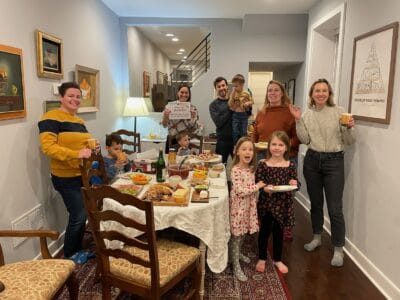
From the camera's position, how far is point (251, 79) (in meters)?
7.09

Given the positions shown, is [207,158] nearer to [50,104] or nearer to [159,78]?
[50,104]

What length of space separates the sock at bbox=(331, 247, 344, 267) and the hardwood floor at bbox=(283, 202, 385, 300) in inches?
1.6

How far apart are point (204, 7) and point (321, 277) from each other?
3703 mm

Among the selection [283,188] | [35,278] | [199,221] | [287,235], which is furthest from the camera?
[287,235]

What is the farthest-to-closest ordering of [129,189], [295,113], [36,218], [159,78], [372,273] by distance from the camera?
1. [159,78]
2. [295,113]
3. [36,218]
4. [372,273]
5. [129,189]

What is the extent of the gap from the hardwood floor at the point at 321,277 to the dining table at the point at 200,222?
0.75m

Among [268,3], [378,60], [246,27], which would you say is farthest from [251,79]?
[378,60]

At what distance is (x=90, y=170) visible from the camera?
2424mm

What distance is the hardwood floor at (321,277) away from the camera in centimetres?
230

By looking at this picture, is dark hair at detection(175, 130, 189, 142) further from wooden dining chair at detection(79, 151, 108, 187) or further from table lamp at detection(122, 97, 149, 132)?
table lamp at detection(122, 97, 149, 132)

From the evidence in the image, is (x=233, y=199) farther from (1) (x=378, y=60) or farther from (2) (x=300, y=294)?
(1) (x=378, y=60)

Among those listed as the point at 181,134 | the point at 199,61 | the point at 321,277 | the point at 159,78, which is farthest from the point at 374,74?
the point at 159,78

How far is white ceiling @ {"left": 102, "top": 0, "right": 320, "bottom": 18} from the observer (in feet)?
13.5

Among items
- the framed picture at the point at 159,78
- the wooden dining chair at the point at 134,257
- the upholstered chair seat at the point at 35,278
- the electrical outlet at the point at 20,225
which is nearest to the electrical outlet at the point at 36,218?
the electrical outlet at the point at 20,225
